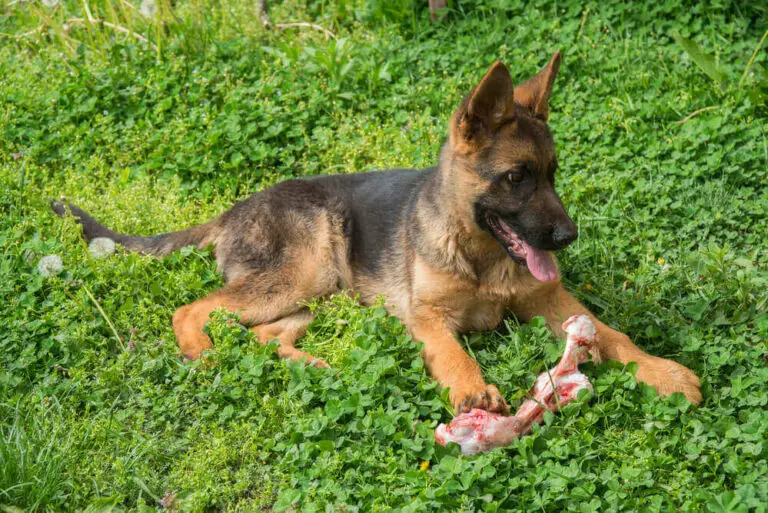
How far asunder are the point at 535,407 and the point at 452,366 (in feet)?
1.87

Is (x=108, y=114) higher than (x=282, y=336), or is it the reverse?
(x=108, y=114)

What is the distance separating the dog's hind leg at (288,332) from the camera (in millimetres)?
5266

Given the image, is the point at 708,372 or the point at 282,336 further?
the point at 282,336

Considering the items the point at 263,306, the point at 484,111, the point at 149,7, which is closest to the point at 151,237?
the point at 263,306

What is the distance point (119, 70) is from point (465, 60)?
11.1 ft

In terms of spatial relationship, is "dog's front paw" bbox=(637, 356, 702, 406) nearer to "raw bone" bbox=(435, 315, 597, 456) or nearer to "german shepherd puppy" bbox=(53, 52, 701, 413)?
"german shepherd puppy" bbox=(53, 52, 701, 413)

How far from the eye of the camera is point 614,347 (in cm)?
491

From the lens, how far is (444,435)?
4309mm

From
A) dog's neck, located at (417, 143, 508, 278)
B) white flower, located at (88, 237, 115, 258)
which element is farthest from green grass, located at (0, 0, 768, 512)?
dog's neck, located at (417, 143, 508, 278)

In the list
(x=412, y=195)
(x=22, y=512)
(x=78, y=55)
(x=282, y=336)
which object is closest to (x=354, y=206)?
(x=412, y=195)

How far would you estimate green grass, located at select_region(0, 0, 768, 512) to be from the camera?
164 inches

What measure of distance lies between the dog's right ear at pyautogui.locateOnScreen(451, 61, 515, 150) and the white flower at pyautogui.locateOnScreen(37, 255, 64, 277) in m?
2.90

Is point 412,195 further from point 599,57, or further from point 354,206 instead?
point 599,57

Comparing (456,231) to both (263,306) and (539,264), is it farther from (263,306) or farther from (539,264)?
(263,306)
